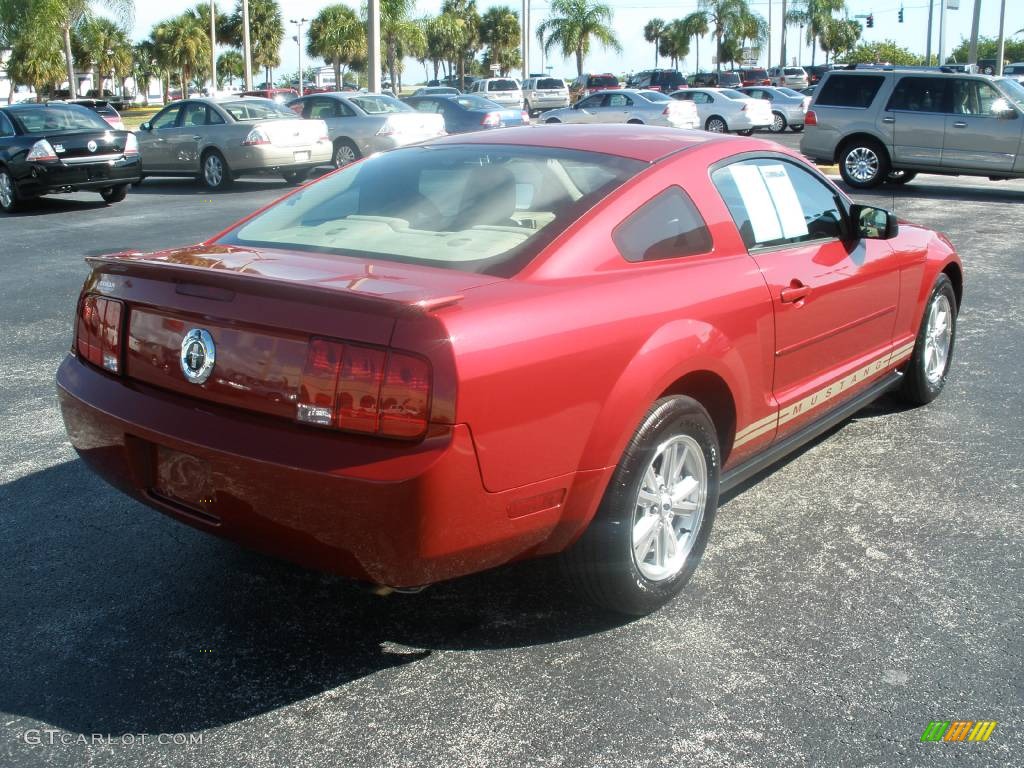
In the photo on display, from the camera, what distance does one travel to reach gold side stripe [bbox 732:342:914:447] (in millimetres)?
3922

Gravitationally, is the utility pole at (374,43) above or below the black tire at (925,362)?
above

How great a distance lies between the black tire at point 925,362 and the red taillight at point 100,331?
384cm

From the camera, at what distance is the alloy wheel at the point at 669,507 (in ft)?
11.2

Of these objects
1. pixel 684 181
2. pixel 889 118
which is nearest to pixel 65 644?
pixel 684 181

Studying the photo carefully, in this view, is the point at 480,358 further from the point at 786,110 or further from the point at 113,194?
the point at 786,110

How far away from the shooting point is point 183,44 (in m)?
78.2

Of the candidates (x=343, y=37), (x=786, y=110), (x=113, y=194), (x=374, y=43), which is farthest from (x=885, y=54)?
(x=113, y=194)

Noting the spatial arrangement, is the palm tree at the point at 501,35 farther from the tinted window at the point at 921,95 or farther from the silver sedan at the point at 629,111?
the tinted window at the point at 921,95

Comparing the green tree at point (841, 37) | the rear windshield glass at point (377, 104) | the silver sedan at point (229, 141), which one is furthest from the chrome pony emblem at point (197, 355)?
the green tree at point (841, 37)

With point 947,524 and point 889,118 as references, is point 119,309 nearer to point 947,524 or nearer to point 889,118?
point 947,524

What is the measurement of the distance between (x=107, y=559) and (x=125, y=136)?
Result: 43.6 feet

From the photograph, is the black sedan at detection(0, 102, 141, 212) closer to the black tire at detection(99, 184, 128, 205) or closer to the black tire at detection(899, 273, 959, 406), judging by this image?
the black tire at detection(99, 184, 128, 205)

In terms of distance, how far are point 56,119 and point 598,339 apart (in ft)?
48.3

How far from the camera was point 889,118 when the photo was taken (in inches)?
652
